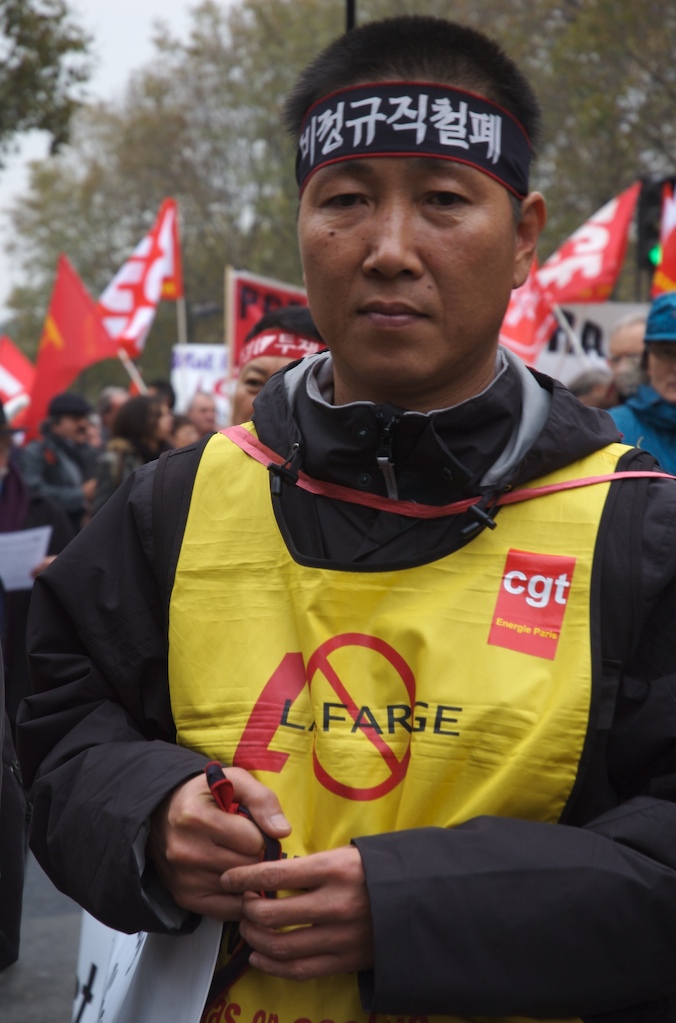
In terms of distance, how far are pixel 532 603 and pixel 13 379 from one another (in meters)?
11.9

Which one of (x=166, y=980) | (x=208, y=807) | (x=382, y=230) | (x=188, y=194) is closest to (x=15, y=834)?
(x=166, y=980)

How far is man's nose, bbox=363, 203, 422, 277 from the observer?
1.71 m

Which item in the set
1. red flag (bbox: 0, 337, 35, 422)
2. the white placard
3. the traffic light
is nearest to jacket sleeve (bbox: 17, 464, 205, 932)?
the white placard

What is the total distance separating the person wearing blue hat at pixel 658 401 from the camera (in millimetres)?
4035

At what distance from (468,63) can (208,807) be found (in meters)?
1.05

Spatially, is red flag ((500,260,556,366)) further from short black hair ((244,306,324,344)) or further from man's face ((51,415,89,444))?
man's face ((51,415,89,444))

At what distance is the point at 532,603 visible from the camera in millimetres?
1678

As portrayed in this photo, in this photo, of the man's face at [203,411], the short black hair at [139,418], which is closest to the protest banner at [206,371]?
the man's face at [203,411]

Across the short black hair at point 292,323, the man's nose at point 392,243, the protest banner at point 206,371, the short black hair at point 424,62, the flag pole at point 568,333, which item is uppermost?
the short black hair at point 424,62

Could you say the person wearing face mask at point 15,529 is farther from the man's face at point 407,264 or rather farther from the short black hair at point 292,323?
the man's face at point 407,264

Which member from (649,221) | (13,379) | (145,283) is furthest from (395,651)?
(13,379)

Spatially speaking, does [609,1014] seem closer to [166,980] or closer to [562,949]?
[562,949]

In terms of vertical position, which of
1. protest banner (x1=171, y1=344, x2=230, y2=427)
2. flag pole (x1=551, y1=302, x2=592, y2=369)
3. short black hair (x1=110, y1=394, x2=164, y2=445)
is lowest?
protest banner (x1=171, y1=344, x2=230, y2=427)

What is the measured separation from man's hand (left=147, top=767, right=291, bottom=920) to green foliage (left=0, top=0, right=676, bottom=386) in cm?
1028
